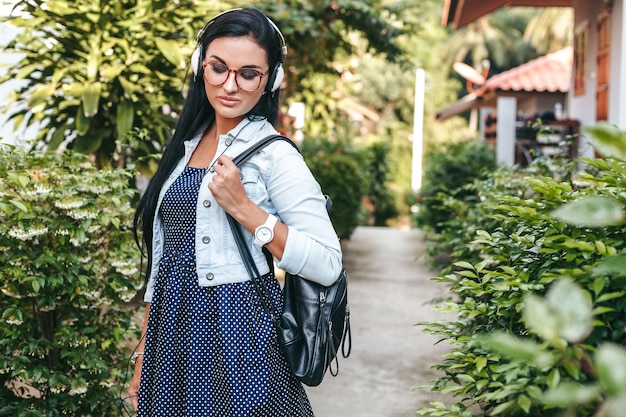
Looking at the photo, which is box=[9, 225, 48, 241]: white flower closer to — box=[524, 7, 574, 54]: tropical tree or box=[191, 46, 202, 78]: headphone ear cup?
box=[191, 46, 202, 78]: headphone ear cup

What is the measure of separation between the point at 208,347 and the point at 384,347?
4541 mm

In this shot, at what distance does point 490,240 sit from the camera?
242 cm

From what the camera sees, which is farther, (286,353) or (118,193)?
(118,193)

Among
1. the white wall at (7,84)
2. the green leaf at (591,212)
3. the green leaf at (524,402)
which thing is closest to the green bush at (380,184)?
the white wall at (7,84)

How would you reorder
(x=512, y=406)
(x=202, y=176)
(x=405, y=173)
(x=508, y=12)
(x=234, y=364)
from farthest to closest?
(x=508, y=12) → (x=405, y=173) → (x=202, y=176) → (x=234, y=364) → (x=512, y=406)

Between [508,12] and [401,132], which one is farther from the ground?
[508,12]

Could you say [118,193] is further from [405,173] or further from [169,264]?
[405,173]

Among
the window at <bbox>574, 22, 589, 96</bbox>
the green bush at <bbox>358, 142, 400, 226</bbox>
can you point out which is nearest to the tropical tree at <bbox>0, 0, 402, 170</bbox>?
the window at <bbox>574, 22, 589, 96</bbox>

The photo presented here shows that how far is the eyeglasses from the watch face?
0.43 metres

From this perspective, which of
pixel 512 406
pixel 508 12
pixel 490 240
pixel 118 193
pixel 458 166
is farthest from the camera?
pixel 508 12

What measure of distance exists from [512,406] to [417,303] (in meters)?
7.07

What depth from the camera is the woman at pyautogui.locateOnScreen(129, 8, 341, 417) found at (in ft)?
6.88

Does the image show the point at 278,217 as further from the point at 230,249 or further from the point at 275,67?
the point at 275,67

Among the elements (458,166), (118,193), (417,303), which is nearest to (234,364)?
(118,193)
